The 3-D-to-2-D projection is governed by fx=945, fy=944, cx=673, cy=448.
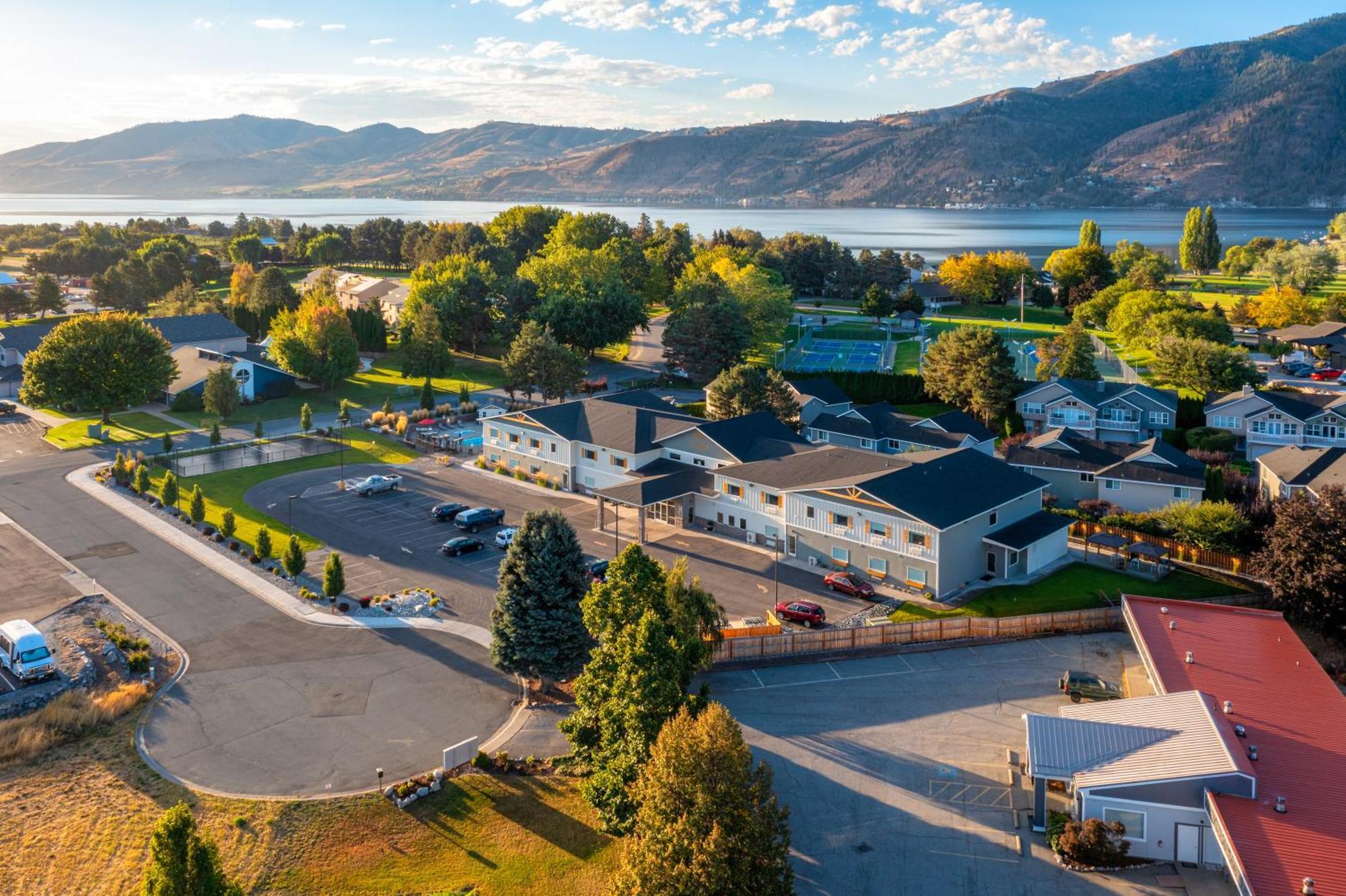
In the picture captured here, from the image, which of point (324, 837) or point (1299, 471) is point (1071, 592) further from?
point (324, 837)

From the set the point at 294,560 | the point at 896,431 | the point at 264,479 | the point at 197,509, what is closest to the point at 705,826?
the point at 294,560

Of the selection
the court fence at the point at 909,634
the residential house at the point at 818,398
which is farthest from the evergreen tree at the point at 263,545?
the residential house at the point at 818,398

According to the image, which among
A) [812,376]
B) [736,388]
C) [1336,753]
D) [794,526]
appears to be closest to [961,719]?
[1336,753]

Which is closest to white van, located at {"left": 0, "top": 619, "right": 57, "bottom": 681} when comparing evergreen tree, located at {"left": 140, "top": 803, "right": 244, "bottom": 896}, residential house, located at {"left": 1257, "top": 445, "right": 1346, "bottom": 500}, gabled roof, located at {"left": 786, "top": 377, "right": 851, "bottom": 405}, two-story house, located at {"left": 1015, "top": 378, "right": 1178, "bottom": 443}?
evergreen tree, located at {"left": 140, "top": 803, "right": 244, "bottom": 896}

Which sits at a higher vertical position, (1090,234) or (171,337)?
(1090,234)

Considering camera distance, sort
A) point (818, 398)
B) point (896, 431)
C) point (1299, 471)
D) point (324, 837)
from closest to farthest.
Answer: point (324, 837)
point (1299, 471)
point (896, 431)
point (818, 398)
